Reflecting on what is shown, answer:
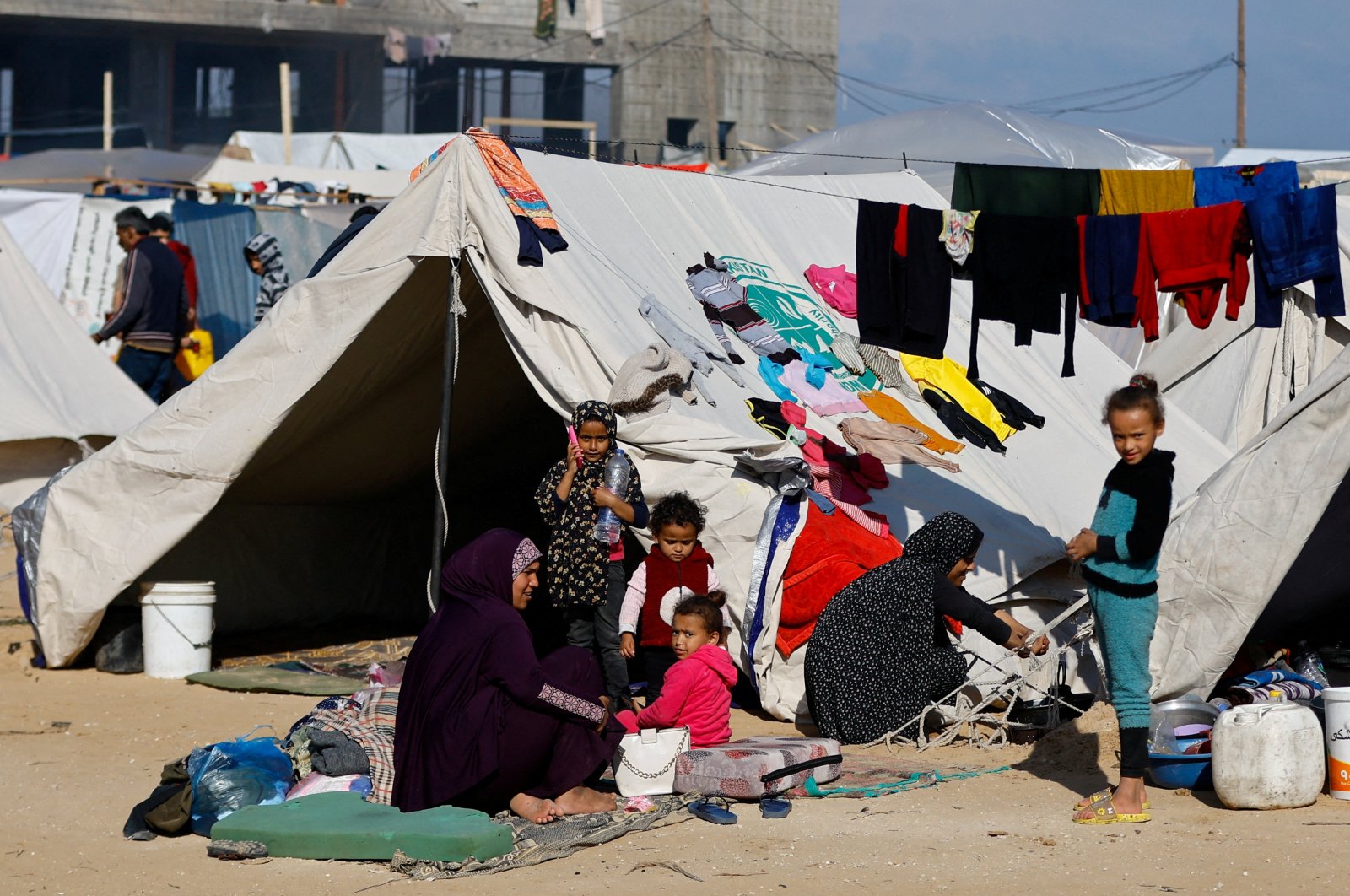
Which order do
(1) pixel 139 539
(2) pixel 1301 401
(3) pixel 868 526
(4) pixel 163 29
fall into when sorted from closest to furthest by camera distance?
1. (2) pixel 1301 401
2. (3) pixel 868 526
3. (1) pixel 139 539
4. (4) pixel 163 29

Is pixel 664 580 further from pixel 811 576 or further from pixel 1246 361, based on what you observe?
pixel 1246 361

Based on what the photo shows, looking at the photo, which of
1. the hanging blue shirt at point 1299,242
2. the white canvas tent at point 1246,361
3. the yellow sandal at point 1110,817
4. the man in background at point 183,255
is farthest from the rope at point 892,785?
the man in background at point 183,255

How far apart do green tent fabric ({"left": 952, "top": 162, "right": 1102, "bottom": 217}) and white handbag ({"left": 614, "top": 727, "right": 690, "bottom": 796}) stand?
148 inches

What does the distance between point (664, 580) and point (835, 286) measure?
2.77 metres

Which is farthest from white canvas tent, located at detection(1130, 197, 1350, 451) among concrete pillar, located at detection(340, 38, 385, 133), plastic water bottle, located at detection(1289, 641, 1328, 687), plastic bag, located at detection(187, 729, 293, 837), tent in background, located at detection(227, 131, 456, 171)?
concrete pillar, located at detection(340, 38, 385, 133)

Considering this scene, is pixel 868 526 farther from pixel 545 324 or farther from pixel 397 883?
pixel 397 883

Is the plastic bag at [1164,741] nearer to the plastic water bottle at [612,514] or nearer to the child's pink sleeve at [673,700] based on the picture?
the child's pink sleeve at [673,700]

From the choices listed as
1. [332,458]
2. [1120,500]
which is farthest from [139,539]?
[1120,500]

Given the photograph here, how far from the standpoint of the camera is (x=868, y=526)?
6020 mm

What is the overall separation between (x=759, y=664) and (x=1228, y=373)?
18.4 ft

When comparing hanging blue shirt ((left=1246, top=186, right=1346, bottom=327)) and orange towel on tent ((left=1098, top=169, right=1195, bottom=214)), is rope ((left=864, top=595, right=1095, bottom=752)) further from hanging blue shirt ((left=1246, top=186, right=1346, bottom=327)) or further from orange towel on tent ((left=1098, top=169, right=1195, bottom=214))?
orange towel on tent ((left=1098, top=169, right=1195, bottom=214))

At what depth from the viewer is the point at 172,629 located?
6621 millimetres

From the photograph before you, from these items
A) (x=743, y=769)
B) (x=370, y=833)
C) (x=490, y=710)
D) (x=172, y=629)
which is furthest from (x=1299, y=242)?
(x=172, y=629)

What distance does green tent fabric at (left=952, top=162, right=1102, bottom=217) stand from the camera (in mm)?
7406
